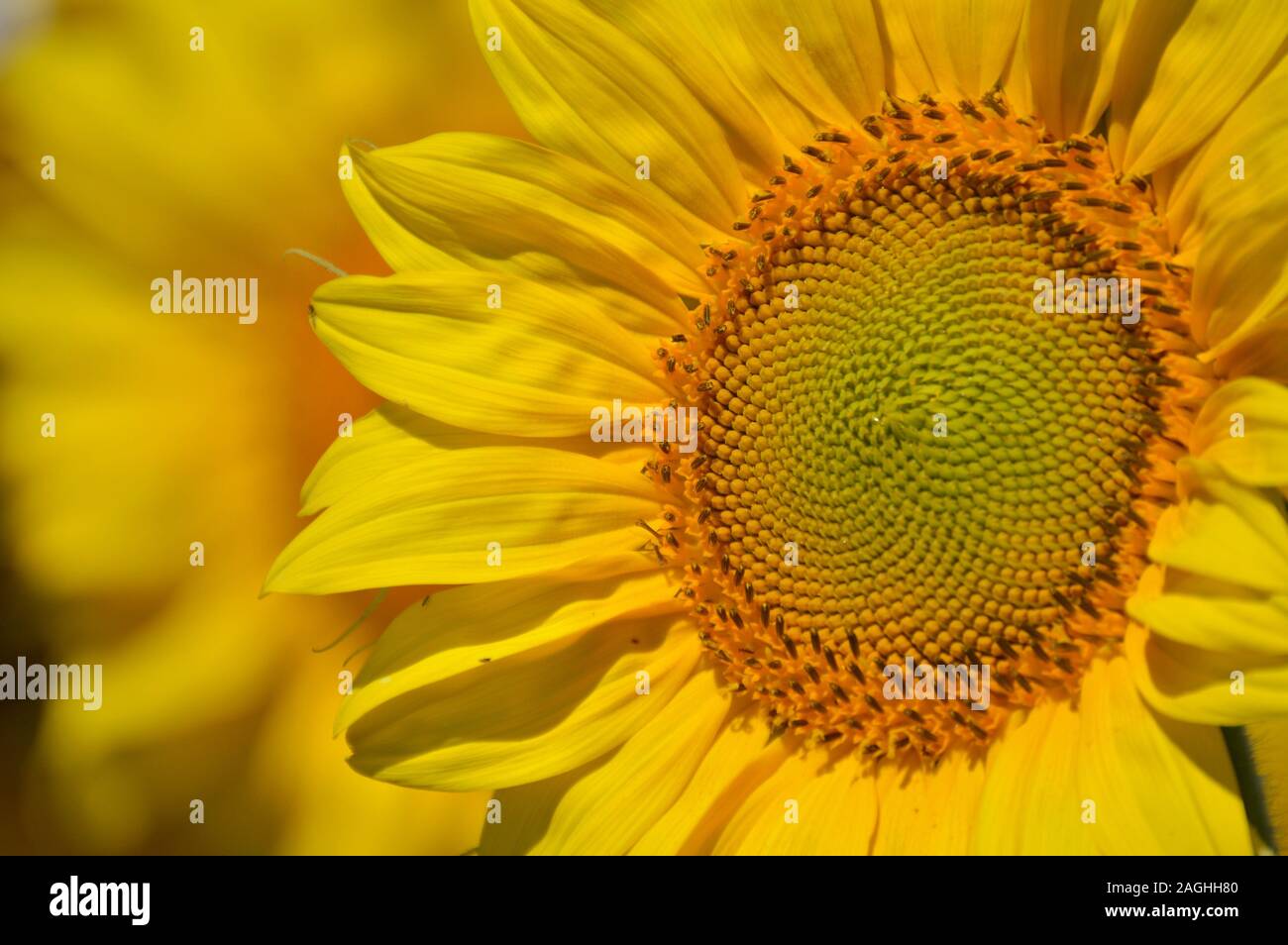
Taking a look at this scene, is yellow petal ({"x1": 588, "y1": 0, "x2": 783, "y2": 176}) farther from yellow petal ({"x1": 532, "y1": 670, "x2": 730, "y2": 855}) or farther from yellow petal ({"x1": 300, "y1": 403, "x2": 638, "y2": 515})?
yellow petal ({"x1": 532, "y1": 670, "x2": 730, "y2": 855})

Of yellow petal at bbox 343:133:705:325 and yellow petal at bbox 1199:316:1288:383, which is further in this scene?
yellow petal at bbox 343:133:705:325

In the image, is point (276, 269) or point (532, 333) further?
point (276, 269)

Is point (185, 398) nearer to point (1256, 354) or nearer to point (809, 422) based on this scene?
point (809, 422)

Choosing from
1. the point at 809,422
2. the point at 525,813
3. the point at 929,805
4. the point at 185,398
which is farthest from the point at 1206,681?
the point at 185,398

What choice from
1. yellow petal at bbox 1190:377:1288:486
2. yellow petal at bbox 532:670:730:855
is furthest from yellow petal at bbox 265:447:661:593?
yellow petal at bbox 1190:377:1288:486

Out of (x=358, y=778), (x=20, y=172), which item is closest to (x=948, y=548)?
(x=358, y=778)
